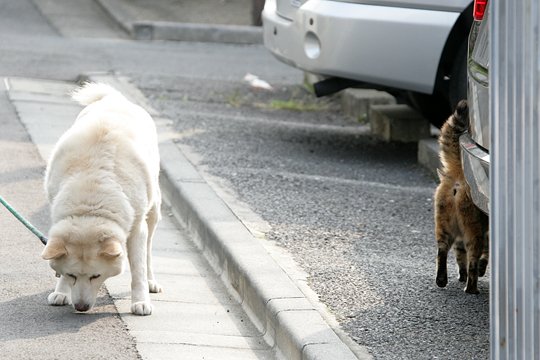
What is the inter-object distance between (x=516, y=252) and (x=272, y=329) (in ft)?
5.79

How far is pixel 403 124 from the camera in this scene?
364 inches

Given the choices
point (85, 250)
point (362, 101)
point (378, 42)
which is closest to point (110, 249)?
point (85, 250)

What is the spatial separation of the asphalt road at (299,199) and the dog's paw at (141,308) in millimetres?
123

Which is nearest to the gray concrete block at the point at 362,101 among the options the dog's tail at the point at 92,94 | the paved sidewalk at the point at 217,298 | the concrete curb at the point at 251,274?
the concrete curb at the point at 251,274

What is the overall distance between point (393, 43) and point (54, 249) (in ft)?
12.6

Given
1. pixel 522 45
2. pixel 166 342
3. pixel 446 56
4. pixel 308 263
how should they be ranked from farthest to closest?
pixel 446 56 < pixel 308 263 < pixel 166 342 < pixel 522 45

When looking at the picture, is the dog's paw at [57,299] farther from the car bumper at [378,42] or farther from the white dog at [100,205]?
the car bumper at [378,42]

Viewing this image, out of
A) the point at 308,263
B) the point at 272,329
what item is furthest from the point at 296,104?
the point at 272,329

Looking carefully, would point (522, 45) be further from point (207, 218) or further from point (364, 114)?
point (364, 114)

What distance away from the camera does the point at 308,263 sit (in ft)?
18.2

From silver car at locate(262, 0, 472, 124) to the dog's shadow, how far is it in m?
3.33

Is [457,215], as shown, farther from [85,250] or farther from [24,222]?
[24,222]

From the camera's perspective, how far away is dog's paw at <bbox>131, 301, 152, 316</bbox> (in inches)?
198

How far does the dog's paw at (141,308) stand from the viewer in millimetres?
5039
